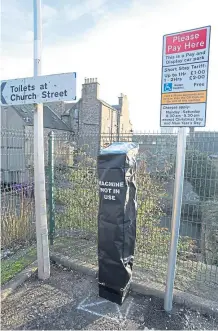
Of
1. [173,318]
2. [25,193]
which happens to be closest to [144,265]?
[173,318]

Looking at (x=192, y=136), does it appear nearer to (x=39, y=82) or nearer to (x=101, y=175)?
(x=101, y=175)

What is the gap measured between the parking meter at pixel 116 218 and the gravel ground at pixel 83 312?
18cm

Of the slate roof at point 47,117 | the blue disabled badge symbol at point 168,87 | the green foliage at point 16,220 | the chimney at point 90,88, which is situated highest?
the chimney at point 90,88

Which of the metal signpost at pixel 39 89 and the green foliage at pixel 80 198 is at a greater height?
the metal signpost at pixel 39 89

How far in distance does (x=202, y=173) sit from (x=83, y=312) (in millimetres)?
2142

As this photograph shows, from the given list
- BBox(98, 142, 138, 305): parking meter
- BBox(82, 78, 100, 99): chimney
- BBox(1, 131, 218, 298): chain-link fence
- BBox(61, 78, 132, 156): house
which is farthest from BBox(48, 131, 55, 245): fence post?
BBox(82, 78, 100, 99): chimney

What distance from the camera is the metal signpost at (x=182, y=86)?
2.11m

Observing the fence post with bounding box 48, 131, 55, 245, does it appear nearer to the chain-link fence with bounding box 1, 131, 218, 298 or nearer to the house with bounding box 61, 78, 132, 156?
the chain-link fence with bounding box 1, 131, 218, 298

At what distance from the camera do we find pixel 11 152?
15.1ft

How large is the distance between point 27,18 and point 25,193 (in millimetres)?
Result: 2857

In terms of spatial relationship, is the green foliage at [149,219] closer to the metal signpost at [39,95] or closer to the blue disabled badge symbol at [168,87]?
the blue disabled badge symbol at [168,87]

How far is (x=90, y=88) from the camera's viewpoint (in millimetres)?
18578

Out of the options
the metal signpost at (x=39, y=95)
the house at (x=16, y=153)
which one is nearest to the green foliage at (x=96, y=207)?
the house at (x=16, y=153)

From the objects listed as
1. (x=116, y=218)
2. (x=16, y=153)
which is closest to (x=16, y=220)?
(x=16, y=153)
